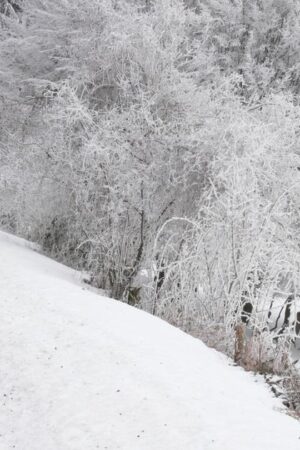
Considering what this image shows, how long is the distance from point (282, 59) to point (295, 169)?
999 cm

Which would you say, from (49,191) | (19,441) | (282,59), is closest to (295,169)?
(49,191)

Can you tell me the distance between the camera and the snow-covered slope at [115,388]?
3119mm

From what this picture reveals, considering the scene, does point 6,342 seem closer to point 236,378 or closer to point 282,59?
point 236,378

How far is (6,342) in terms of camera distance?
4.13 meters

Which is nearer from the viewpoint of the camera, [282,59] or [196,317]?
[196,317]

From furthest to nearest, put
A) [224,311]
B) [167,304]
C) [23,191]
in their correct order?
[23,191] < [167,304] < [224,311]

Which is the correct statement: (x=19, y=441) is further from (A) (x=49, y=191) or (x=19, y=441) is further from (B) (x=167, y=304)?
(A) (x=49, y=191)

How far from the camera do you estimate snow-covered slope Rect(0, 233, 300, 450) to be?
3.12 meters

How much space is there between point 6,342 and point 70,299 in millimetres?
1090

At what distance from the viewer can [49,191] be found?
973 centimetres

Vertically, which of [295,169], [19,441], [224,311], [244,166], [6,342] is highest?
[295,169]

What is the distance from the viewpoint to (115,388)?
3551 mm

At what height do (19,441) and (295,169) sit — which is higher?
(295,169)

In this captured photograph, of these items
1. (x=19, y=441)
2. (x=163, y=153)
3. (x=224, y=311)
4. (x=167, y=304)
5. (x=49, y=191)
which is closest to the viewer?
(x=19, y=441)
